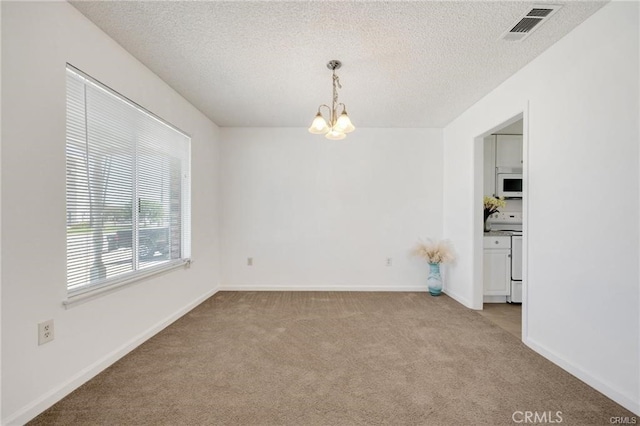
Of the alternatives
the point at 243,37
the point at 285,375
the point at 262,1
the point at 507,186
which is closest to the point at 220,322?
the point at 285,375

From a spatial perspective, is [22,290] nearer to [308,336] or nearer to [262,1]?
[308,336]

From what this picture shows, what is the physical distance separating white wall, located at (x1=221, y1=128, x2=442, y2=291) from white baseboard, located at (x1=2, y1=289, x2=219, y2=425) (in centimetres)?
174

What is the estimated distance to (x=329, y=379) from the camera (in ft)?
6.29

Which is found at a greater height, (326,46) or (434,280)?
(326,46)

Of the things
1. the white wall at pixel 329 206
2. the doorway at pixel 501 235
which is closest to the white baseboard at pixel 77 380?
the white wall at pixel 329 206

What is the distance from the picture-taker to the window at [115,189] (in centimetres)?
185

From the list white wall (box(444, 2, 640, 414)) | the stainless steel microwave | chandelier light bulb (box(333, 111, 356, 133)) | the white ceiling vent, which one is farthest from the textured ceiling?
the stainless steel microwave

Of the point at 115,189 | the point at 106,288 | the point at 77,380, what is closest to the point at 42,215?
the point at 115,189

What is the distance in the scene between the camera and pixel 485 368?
2.06 metres

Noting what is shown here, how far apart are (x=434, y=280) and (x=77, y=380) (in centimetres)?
394

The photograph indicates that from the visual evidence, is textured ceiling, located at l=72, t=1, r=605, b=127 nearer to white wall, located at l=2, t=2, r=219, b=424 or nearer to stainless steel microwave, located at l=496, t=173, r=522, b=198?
white wall, located at l=2, t=2, r=219, b=424

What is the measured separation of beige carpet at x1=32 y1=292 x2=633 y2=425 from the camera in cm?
158

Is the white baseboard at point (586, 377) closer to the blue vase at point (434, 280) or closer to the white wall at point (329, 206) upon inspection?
the blue vase at point (434, 280)

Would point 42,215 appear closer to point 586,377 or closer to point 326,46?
point 326,46
